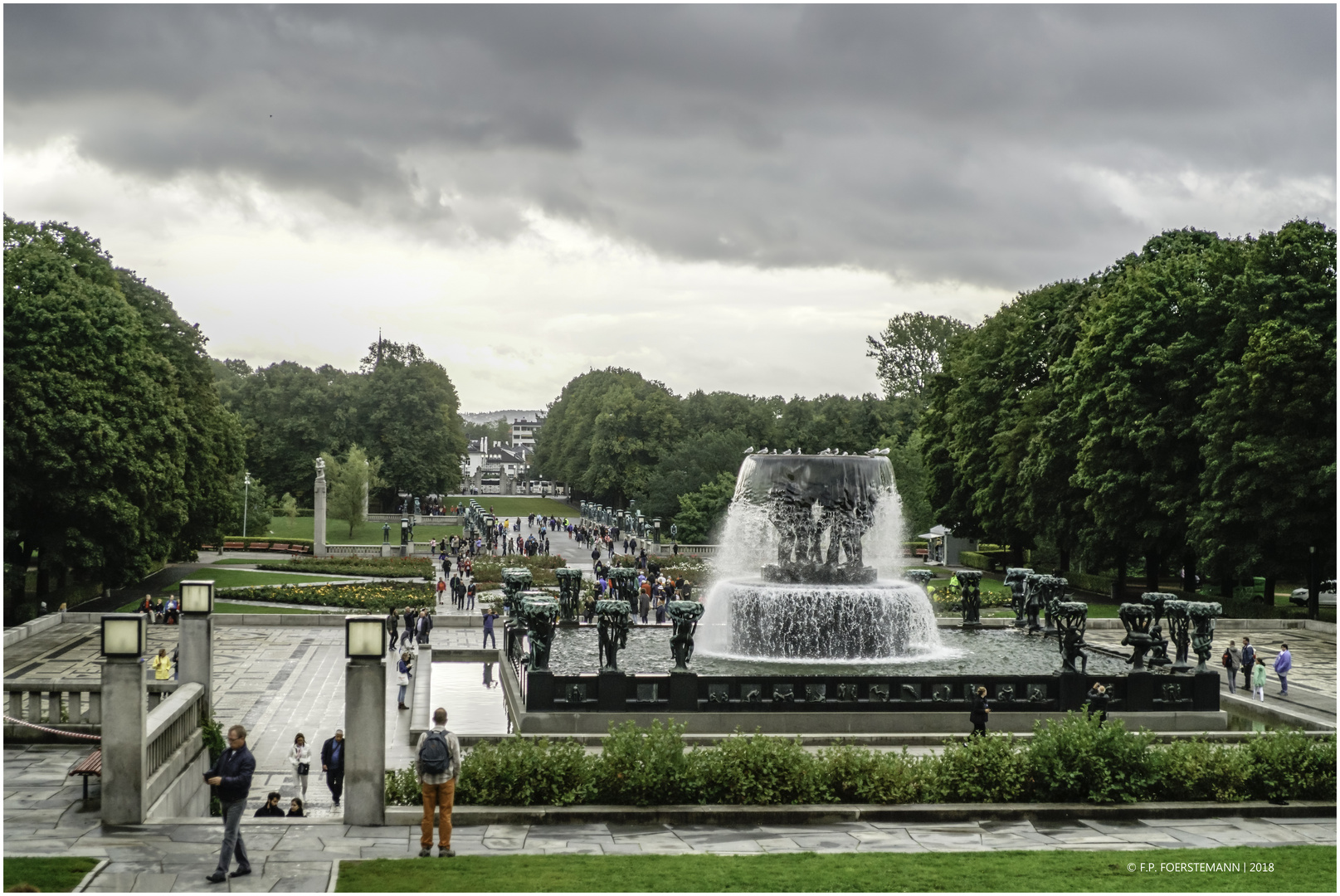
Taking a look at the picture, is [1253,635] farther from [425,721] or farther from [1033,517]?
→ [425,721]

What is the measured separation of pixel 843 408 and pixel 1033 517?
157 feet

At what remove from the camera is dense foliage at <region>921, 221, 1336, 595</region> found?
35.2m

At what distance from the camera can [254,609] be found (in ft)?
132

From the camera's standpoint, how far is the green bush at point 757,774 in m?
13.7

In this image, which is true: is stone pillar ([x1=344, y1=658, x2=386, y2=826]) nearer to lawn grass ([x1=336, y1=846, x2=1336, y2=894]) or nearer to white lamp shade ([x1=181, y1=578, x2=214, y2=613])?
lawn grass ([x1=336, y1=846, x2=1336, y2=894])

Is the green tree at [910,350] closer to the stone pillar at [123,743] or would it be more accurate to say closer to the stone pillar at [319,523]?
the stone pillar at [319,523]

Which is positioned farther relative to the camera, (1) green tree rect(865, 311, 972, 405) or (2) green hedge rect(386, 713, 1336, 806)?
(1) green tree rect(865, 311, 972, 405)

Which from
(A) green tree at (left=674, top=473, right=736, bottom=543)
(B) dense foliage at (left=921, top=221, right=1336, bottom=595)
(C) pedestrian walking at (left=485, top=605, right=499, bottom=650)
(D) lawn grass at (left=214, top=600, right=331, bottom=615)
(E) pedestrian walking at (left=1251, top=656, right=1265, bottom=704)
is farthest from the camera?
(A) green tree at (left=674, top=473, right=736, bottom=543)

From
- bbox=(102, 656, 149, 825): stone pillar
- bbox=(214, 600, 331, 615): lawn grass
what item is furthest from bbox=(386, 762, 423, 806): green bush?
bbox=(214, 600, 331, 615): lawn grass

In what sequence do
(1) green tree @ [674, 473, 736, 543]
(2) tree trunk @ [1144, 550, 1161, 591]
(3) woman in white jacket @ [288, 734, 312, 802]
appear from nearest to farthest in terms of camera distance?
(3) woman in white jacket @ [288, 734, 312, 802] < (2) tree trunk @ [1144, 550, 1161, 591] < (1) green tree @ [674, 473, 736, 543]

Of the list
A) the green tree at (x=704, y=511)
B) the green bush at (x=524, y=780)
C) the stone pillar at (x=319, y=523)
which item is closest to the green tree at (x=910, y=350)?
the green tree at (x=704, y=511)

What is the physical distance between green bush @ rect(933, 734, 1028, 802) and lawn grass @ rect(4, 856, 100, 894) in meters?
8.92

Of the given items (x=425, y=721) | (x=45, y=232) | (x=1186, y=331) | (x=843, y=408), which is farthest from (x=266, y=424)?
(x=425, y=721)

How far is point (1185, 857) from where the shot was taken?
11.8 m
